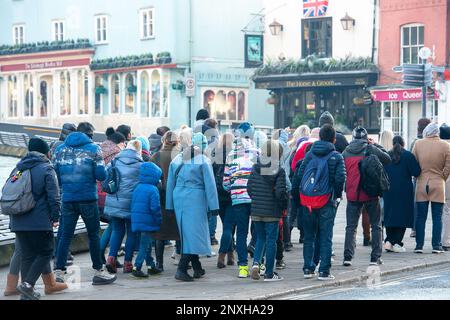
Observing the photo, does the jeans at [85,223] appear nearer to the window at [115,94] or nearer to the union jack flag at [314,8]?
the union jack flag at [314,8]

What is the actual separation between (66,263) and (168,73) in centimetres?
3563

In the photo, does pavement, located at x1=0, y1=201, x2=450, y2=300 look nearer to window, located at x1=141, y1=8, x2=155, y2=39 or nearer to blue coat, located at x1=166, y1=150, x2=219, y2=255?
blue coat, located at x1=166, y1=150, x2=219, y2=255

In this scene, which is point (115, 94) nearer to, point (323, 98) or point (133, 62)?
point (133, 62)

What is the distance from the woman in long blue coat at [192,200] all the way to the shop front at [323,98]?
90.1ft

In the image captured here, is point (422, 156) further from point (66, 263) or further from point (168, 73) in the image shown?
point (168, 73)

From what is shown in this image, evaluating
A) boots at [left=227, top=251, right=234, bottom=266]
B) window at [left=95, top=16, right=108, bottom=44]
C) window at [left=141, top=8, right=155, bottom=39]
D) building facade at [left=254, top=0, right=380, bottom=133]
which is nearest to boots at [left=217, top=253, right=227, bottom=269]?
boots at [left=227, top=251, right=234, bottom=266]

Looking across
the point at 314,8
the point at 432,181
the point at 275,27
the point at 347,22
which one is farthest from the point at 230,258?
the point at 275,27

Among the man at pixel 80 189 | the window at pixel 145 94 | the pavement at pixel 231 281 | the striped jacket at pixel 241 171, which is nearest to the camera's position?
the pavement at pixel 231 281

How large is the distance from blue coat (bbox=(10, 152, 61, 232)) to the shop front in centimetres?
2955

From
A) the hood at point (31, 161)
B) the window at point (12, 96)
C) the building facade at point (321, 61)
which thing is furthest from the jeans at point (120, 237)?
the window at point (12, 96)

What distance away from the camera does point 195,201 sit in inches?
564

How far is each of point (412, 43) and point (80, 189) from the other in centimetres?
2825

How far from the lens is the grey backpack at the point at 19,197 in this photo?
12547mm

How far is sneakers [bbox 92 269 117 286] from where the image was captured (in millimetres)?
13898
